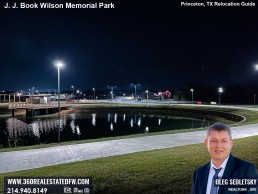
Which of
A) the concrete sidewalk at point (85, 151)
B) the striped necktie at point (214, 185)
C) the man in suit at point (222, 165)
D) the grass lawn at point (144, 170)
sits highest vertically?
the man in suit at point (222, 165)

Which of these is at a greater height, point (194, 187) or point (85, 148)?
A: point (194, 187)

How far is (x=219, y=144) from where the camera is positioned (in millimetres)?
2535

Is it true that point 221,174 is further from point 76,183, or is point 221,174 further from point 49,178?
point 49,178

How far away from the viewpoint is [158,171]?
8727 millimetres

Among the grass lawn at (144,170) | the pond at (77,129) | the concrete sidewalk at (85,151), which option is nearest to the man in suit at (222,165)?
the grass lawn at (144,170)

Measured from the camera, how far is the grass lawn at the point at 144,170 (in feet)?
24.5

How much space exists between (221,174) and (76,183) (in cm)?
561

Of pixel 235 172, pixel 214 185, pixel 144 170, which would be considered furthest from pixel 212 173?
pixel 144 170

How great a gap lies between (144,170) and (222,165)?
21.5 ft

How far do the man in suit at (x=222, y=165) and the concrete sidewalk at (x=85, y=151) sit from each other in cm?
912

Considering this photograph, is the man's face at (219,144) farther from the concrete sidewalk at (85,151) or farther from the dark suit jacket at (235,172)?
the concrete sidewalk at (85,151)

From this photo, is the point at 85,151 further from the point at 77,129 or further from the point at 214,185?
the point at 77,129

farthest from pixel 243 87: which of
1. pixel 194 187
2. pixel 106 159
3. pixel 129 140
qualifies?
pixel 194 187

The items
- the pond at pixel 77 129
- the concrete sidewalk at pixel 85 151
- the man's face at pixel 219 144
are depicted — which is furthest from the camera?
the pond at pixel 77 129
